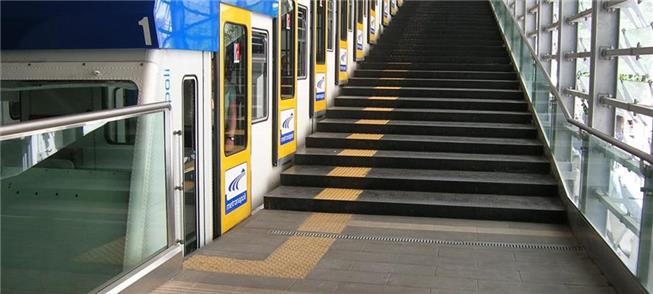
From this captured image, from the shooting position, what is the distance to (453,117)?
866 cm

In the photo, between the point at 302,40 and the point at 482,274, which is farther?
the point at 302,40

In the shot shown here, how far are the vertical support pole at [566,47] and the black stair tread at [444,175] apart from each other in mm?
2239

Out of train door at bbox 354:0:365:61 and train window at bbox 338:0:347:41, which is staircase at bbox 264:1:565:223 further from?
train window at bbox 338:0:347:41

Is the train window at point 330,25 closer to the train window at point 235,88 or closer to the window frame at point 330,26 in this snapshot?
the window frame at point 330,26

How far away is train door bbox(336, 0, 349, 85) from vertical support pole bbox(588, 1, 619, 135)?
3798 mm

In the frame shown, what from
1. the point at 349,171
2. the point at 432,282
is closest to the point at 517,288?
the point at 432,282

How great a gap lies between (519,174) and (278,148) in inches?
96.6

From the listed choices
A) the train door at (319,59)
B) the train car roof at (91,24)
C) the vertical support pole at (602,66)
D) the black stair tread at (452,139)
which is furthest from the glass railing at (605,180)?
the train car roof at (91,24)

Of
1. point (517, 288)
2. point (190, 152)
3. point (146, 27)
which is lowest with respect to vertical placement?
point (517, 288)

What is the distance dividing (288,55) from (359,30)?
14.6ft

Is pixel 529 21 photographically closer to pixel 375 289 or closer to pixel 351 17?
pixel 351 17

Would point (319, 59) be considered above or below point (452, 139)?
above

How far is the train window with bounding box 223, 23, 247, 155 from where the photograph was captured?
5.37 metres

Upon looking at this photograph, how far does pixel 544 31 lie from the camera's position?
10.7 meters
